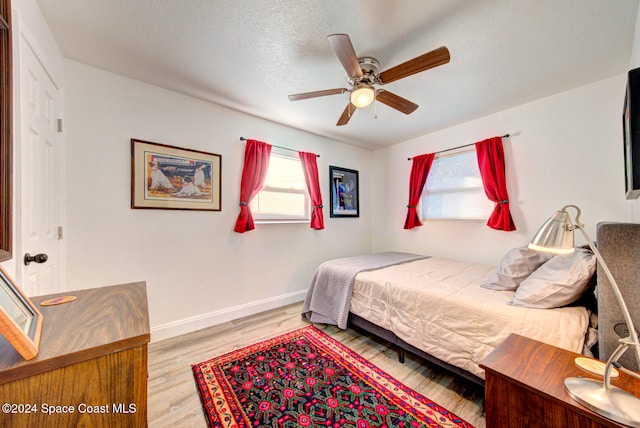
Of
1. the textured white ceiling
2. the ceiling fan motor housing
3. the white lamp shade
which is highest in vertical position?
the textured white ceiling

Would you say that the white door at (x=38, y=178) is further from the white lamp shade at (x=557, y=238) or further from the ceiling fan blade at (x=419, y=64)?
the white lamp shade at (x=557, y=238)

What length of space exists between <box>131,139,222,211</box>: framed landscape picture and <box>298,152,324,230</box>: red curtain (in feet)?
3.90

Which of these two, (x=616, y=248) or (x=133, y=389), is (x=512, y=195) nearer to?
(x=616, y=248)

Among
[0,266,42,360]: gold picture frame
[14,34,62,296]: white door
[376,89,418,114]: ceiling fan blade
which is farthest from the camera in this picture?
[376,89,418,114]: ceiling fan blade

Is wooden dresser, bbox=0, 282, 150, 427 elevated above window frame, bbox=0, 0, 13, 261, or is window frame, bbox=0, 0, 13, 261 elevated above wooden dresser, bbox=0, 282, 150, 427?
window frame, bbox=0, 0, 13, 261

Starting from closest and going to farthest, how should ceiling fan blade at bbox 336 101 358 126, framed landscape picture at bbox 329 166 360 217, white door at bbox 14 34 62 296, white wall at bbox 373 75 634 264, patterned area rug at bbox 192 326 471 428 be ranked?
white door at bbox 14 34 62 296 < patterned area rug at bbox 192 326 471 428 < ceiling fan blade at bbox 336 101 358 126 < white wall at bbox 373 75 634 264 < framed landscape picture at bbox 329 166 360 217

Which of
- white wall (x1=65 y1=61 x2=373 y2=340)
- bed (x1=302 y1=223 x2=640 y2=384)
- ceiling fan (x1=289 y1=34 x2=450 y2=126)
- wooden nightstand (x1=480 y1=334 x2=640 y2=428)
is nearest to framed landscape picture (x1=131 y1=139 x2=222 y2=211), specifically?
white wall (x1=65 y1=61 x2=373 y2=340)

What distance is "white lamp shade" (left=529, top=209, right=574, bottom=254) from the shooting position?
34.3 inches

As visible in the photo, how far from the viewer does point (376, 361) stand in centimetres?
201

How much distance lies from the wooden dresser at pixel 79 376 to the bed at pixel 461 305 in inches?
68.8

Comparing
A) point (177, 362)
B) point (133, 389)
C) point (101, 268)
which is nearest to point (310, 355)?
point (177, 362)

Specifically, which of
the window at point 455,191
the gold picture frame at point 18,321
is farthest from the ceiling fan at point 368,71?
the gold picture frame at point 18,321

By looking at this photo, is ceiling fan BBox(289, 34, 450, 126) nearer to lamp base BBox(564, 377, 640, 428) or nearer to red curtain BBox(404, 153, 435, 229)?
red curtain BBox(404, 153, 435, 229)

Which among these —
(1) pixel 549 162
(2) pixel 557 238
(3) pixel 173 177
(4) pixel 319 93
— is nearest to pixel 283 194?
(3) pixel 173 177
